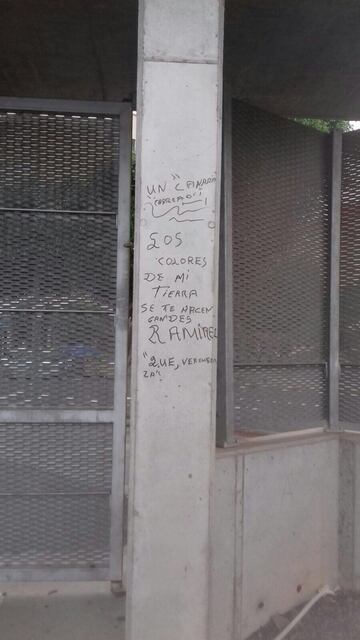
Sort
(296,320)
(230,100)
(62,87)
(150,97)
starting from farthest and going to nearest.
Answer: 1. (62,87)
2. (296,320)
3. (230,100)
4. (150,97)

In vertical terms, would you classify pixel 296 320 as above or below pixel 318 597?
above

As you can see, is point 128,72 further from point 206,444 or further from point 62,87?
point 206,444

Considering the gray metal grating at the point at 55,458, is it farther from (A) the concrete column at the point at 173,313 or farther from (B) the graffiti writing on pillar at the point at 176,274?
(B) the graffiti writing on pillar at the point at 176,274

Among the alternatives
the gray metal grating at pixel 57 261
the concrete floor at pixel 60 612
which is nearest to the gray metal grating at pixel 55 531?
the concrete floor at pixel 60 612

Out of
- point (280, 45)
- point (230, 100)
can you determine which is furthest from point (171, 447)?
point (280, 45)

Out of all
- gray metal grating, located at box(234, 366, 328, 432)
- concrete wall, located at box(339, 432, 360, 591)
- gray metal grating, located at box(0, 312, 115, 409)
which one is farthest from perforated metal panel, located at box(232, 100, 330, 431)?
gray metal grating, located at box(0, 312, 115, 409)

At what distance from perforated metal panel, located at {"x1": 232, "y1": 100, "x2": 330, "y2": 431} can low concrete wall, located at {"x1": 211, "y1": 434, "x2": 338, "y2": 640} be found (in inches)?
12.8

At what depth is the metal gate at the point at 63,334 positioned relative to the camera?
12.8ft

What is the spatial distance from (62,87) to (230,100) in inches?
86.8

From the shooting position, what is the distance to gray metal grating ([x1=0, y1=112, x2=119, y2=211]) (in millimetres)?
3938

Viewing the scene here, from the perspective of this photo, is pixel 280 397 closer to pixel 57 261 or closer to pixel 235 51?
pixel 57 261

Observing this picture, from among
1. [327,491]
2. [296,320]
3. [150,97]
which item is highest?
[150,97]

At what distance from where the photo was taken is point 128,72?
5066 millimetres

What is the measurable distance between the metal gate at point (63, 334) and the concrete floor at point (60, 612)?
0.56ft
